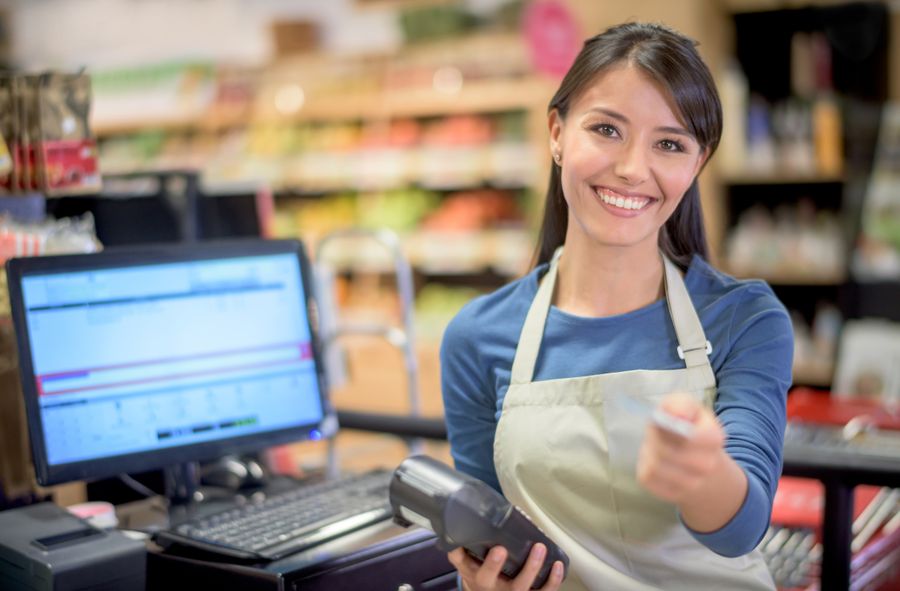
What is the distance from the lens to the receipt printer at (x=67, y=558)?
155 cm

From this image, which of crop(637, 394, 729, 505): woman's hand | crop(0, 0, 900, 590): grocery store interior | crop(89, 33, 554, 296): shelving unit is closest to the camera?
crop(637, 394, 729, 505): woman's hand

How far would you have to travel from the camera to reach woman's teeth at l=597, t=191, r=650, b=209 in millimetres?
1576

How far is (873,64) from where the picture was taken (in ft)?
15.7

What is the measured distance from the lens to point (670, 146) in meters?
1.58

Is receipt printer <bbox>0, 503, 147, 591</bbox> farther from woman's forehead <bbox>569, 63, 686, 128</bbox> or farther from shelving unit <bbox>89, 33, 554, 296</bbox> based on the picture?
shelving unit <bbox>89, 33, 554, 296</bbox>

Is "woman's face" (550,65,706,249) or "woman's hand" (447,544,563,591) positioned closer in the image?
"woman's hand" (447,544,563,591)

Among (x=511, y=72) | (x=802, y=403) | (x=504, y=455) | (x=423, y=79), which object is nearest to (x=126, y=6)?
(x=423, y=79)

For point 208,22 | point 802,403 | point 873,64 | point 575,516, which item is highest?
point 208,22

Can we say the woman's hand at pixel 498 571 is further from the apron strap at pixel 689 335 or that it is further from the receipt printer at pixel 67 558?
the receipt printer at pixel 67 558

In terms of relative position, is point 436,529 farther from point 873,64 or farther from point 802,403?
point 873,64

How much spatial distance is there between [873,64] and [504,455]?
12.5 ft

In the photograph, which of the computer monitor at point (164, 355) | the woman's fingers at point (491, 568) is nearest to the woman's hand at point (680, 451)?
the woman's fingers at point (491, 568)

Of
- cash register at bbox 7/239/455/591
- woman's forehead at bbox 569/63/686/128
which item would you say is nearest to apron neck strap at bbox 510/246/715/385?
woman's forehead at bbox 569/63/686/128

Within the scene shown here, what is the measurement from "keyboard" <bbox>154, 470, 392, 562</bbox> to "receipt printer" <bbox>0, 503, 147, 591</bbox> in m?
0.13
